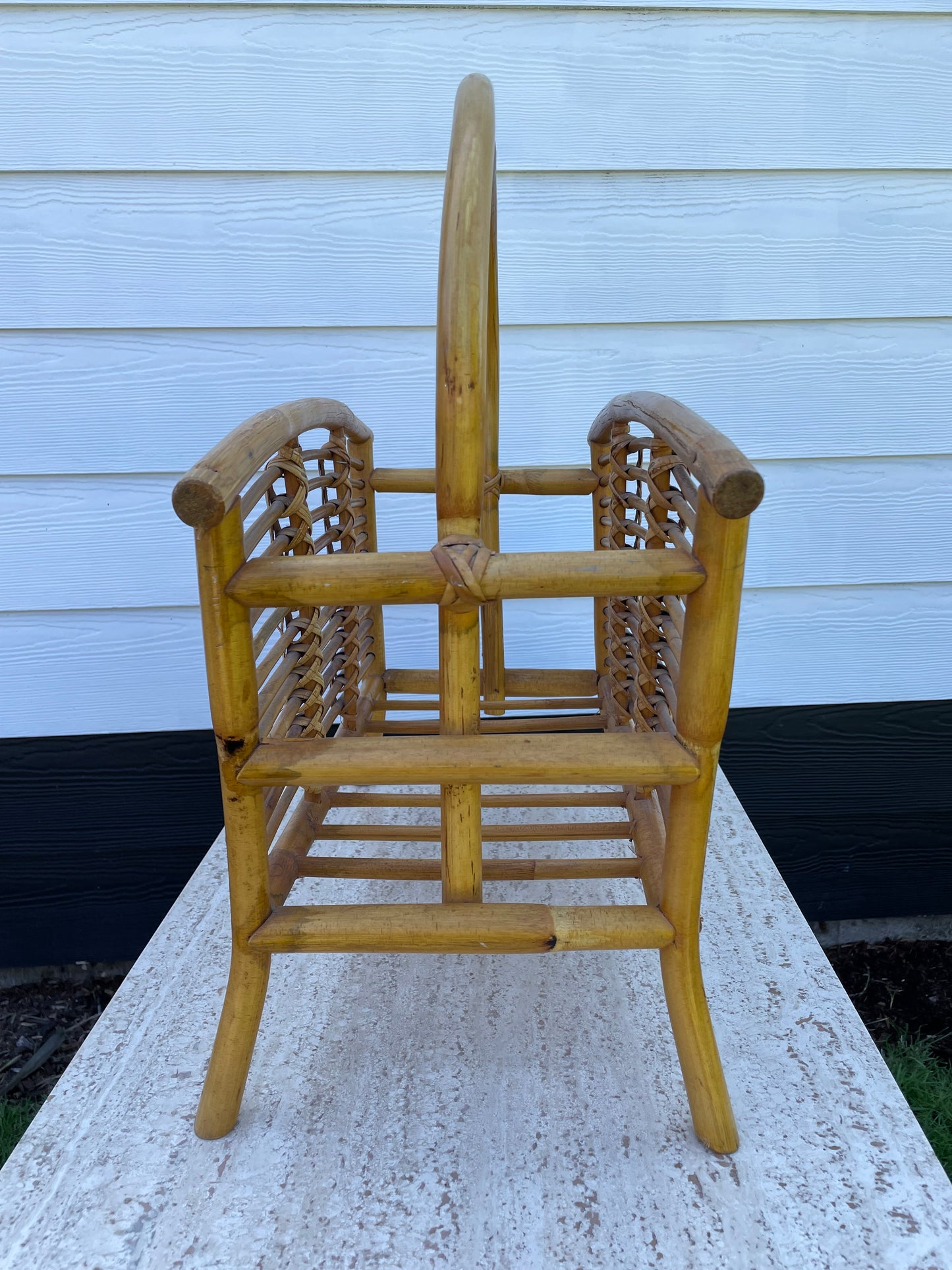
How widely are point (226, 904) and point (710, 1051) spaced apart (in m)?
0.64

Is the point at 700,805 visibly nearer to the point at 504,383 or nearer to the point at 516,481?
the point at 516,481

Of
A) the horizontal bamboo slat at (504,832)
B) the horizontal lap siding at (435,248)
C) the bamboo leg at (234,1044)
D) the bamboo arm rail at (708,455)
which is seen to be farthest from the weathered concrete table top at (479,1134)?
the horizontal lap siding at (435,248)

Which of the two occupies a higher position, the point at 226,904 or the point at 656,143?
the point at 656,143

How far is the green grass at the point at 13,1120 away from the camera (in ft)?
4.53

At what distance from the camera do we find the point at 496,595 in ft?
2.10

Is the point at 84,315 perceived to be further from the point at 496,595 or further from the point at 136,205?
the point at 496,595

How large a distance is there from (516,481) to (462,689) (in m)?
0.48

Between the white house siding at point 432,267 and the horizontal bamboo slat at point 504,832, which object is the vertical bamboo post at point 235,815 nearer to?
the horizontal bamboo slat at point 504,832

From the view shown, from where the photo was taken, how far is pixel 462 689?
72cm

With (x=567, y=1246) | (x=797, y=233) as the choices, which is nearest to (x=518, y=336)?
(x=797, y=233)

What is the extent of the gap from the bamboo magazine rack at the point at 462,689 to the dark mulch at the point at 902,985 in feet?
3.13

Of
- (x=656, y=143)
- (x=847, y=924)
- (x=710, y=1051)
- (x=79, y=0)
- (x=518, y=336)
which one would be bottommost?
(x=847, y=924)

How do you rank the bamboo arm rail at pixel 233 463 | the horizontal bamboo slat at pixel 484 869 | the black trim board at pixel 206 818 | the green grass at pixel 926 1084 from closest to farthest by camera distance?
the bamboo arm rail at pixel 233 463 → the horizontal bamboo slat at pixel 484 869 → the green grass at pixel 926 1084 → the black trim board at pixel 206 818

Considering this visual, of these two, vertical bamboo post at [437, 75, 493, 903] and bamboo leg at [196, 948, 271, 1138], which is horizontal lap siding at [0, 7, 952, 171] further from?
bamboo leg at [196, 948, 271, 1138]
